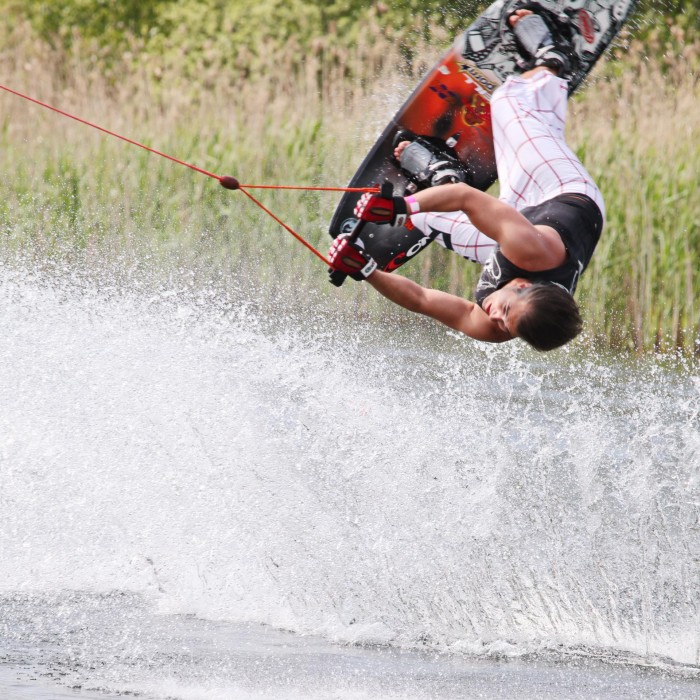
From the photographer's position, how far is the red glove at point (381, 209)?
450 cm

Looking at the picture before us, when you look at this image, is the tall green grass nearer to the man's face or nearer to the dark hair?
the man's face

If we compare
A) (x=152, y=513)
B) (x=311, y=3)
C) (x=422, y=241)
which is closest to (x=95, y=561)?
(x=152, y=513)

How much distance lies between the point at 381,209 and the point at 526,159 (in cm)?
99

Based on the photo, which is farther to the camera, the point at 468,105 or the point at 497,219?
the point at 468,105

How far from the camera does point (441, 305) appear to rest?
16.6 ft

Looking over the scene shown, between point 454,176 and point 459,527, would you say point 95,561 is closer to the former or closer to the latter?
point 459,527

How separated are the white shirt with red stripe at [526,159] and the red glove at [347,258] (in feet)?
2.41

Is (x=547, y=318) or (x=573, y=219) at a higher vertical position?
(x=573, y=219)

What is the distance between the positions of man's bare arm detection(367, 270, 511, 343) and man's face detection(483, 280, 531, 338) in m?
0.09

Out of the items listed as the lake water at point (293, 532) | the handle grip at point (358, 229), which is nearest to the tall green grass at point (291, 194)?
the lake water at point (293, 532)

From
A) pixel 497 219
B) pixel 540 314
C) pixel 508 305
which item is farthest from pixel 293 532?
pixel 497 219

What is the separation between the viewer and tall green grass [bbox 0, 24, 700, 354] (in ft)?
31.2

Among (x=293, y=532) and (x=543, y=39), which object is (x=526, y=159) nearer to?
(x=543, y=39)

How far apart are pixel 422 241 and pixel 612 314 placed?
394 cm
